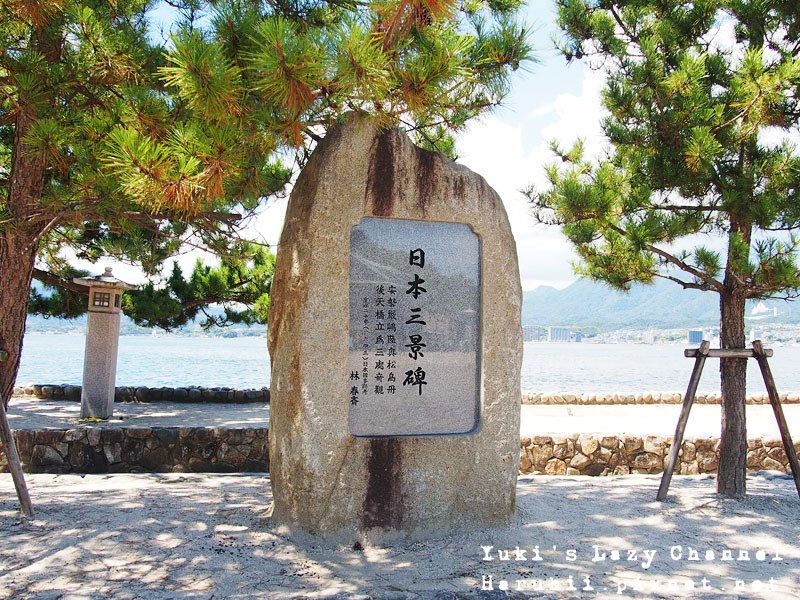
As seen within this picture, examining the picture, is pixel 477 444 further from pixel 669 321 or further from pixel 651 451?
pixel 669 321

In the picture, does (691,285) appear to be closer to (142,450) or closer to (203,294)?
(142,450)

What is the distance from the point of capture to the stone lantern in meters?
7.01

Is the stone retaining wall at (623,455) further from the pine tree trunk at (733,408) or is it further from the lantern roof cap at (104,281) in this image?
the lantern roof cap at (104,281)

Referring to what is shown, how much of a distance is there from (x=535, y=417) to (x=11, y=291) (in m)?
6.29

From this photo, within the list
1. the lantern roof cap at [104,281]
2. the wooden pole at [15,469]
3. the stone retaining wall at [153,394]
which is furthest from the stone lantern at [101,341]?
the wooden pole at [15,469]

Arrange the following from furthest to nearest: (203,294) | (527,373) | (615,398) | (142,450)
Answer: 1. (527,373)
2. (615,398)
3. (203,294)
4. (142,450)

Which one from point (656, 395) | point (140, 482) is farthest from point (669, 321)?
point (140, 482)

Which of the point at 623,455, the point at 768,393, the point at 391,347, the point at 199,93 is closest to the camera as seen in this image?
the point at 199,93

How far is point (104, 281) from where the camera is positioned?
701 cm

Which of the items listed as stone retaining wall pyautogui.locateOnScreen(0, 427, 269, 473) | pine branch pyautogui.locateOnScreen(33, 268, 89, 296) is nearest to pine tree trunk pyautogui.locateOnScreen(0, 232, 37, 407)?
stone retaining wall pyautogui.locateOnScreen(0, 427, 269, 473)

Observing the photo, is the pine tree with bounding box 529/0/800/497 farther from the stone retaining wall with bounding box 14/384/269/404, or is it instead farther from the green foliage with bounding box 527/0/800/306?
the stone retaining wall with bounding box 14/384/269/404

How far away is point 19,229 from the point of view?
191 inches

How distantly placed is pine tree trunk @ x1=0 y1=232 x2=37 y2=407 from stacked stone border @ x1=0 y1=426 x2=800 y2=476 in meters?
0.71

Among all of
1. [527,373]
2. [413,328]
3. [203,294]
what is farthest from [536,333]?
[413,328]
